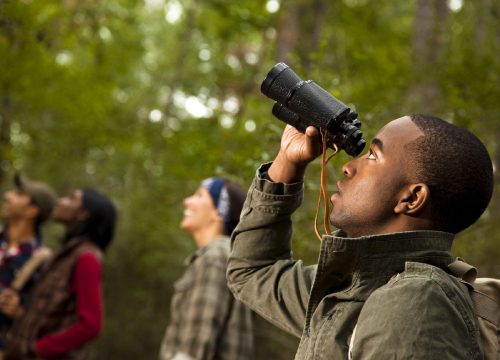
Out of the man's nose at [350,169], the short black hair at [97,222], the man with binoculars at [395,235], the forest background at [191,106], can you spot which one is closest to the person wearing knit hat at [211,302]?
the forest background at [191,106]

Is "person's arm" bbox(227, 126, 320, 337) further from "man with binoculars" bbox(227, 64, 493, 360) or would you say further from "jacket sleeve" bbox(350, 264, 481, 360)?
"jacket sleeve" bbox(350, 264, 481, 360)

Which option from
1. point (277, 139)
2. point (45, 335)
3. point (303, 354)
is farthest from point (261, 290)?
point (45, 335)

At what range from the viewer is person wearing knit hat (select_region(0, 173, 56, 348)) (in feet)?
21.0

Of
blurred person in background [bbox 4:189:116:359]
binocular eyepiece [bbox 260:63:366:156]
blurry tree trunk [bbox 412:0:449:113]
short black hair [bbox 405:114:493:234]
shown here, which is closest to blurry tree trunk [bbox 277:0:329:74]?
A: blurry tree trunk [bbox 412:0:449:113]

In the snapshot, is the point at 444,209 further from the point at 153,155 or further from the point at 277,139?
the point at 153,155

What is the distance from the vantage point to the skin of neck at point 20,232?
6.65 meters

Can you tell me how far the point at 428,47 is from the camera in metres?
9.21

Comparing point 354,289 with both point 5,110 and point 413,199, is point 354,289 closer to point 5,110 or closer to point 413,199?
point 413,199

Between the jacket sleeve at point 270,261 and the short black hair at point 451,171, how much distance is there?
0.51m

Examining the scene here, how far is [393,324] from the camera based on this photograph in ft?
6.30

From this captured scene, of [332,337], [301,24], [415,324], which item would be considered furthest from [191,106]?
[415,324]

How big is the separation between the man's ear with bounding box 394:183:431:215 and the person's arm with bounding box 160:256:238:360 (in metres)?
2.57

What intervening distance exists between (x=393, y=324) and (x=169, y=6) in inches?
780

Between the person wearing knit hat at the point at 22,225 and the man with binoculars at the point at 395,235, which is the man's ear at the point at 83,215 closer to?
the person wearing knit hat at the point at 22,225
